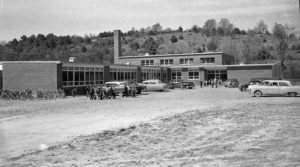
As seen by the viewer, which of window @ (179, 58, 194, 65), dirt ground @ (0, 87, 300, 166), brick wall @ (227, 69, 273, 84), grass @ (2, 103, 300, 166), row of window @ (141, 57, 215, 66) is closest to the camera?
grass @ (2, 103, 300, 166)

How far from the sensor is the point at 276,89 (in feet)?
100

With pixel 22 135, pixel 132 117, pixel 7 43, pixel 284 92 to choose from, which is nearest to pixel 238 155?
pixel 22 135

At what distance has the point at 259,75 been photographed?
58781mm

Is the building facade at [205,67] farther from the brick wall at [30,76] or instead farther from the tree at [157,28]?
the tree at [157,28]

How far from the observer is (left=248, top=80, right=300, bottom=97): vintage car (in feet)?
99.0

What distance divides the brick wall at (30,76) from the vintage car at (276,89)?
1833cm

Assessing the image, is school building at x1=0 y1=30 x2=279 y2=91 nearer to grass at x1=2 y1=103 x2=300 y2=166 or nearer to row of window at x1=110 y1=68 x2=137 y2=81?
row of window at x1=110 y1=68 x2=137 y2=81

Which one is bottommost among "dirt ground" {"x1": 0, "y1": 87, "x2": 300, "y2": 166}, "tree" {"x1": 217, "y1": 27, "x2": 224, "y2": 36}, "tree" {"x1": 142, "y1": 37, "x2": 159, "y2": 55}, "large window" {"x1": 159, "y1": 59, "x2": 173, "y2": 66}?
"dirt ground" {"x1": 0, "y1": 87, "x2": 300, "y2": 166}

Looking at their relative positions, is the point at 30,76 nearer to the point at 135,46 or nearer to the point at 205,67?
the point at 205,67

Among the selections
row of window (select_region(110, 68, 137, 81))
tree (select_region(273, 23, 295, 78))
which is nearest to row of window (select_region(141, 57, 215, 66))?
tree (select_region(273, 23, 295, 78))

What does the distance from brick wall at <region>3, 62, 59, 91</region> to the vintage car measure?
60.1 ft

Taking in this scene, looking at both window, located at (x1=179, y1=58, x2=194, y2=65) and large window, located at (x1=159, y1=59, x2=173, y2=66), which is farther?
large window, located at (x1=159, y1=59, x2=173, y2=66)

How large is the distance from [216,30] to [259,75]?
81581 mm

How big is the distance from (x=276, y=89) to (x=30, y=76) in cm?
2252
